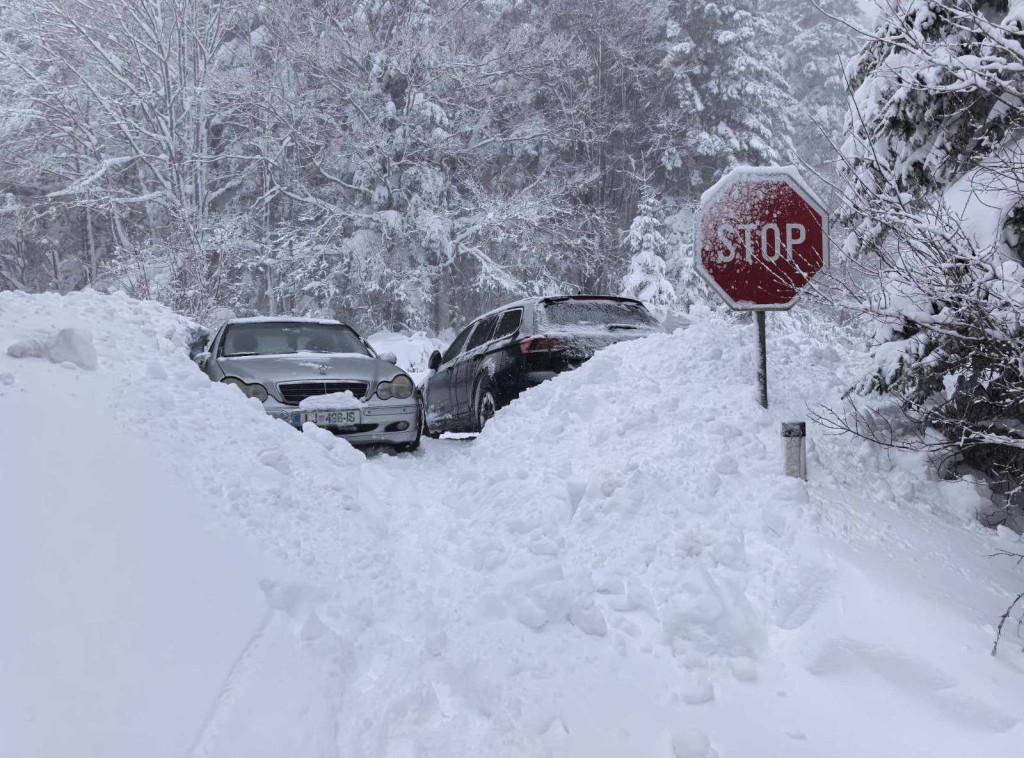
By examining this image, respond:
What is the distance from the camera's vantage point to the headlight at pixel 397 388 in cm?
744

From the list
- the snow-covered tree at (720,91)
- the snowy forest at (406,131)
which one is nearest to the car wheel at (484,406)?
the snowy forest at (406,131)

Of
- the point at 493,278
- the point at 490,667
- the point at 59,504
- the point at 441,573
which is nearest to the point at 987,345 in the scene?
the point at 490,667

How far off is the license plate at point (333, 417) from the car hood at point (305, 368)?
0.36 metres

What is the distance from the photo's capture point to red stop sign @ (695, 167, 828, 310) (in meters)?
4.92

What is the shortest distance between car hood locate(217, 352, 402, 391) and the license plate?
14.1 inches

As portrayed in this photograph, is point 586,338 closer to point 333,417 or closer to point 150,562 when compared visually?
point 333,417

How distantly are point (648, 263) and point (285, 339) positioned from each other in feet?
48.7

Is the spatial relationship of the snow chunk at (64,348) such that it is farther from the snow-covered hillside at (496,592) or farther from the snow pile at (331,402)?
the snow pile at (331,402)

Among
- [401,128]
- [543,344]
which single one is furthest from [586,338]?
[401,128]

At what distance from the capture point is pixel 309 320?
8.70m

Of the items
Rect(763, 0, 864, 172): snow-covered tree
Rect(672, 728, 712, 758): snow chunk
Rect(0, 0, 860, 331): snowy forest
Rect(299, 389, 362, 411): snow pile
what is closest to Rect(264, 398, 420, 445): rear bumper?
Rect(299, 389, 362, 411): snow pile

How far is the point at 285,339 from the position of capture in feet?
27.1

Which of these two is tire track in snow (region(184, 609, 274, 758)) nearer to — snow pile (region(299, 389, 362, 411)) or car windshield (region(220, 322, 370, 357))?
snow pile (region(299, 389, 362, 411))

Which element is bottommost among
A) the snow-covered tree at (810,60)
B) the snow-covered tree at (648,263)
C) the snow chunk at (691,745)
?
the snow chunk at (691,745)
